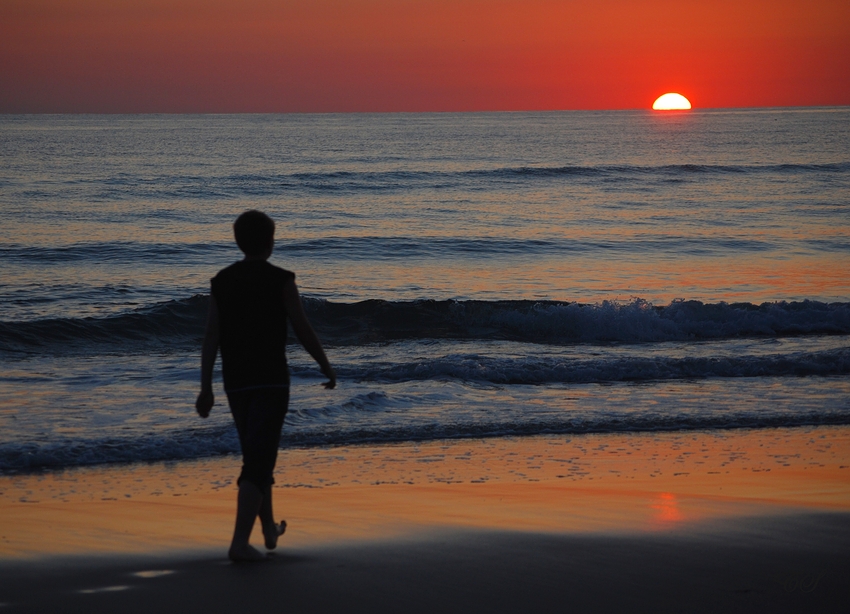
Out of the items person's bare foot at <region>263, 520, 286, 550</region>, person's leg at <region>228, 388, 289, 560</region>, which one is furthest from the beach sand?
person's leg at <region>228, 388, 289, 560</region>

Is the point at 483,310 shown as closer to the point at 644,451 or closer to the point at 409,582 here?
the point at 644,451

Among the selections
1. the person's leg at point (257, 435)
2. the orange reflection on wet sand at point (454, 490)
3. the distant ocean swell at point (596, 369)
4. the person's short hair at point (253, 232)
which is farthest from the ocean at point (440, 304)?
the person's short hair at point (253, 232)

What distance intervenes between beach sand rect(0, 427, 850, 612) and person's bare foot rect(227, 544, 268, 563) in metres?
0.05

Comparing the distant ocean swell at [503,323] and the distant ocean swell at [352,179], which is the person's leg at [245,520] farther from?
the distant ocean swell at [352,179]

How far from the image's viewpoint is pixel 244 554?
4008mm

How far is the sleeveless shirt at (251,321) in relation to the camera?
3789 mm

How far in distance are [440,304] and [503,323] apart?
134 cm

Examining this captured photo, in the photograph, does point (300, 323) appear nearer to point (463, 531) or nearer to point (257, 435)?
point (257, 435)

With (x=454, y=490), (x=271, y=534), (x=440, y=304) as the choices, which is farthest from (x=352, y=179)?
(x=271, y=534)

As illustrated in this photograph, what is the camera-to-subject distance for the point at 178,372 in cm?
1024

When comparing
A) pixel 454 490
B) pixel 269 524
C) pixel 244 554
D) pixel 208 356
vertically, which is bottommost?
pixel 454 490

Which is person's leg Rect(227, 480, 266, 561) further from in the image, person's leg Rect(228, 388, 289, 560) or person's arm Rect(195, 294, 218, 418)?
person's arm Rect(195, 294, 218, 418)

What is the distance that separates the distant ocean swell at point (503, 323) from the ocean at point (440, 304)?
0.16ft

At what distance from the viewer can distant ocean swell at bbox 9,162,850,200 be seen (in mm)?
32500
